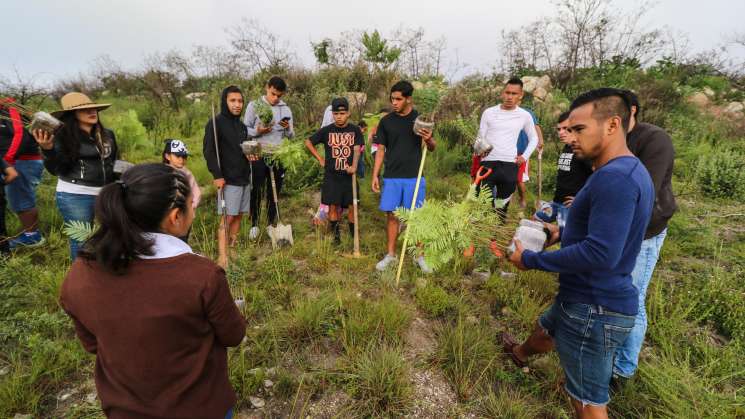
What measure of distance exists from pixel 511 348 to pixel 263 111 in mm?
3666

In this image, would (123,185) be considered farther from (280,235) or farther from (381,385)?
(280,235)

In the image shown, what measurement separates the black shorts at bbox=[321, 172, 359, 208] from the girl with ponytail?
9.91 feet

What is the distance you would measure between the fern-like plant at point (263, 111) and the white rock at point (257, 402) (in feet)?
10.3

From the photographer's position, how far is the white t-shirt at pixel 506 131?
4250 mm

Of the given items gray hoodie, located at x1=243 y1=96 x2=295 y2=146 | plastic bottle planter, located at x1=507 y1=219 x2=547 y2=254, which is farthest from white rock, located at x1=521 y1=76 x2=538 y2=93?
plastic bottle planter, located at x1=507 y1=219 x2=547 y2=254

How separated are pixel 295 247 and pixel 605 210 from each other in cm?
337

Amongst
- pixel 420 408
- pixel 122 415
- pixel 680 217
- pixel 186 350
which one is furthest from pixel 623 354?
pixel 680 217

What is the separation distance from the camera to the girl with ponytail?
1.12m

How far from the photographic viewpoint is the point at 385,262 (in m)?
3.87

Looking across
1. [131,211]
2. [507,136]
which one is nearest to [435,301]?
[507,136]

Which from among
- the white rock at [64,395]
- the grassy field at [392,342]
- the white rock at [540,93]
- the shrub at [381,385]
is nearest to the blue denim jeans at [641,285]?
the grassy field at [392,342]

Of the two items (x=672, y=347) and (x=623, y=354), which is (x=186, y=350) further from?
(x=672, y=347)

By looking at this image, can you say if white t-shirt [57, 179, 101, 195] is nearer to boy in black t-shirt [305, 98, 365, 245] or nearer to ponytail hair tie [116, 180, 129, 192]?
boy in black t-shirt [305, 98, 365, 245]

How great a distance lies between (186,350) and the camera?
4.06 ft
